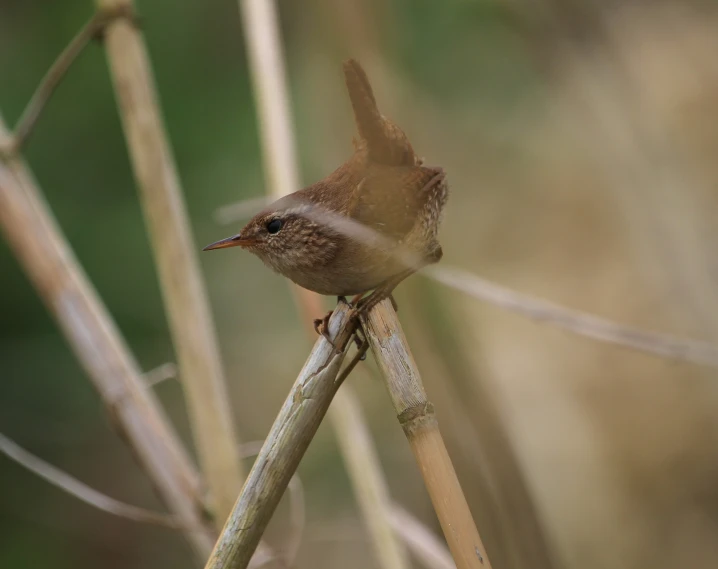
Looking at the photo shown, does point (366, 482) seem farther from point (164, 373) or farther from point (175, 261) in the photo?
point (175, 261)

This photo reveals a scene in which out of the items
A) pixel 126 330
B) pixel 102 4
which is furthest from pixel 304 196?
pixel 126 330

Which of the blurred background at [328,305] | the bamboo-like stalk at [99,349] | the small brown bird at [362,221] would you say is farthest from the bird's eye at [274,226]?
the blurred background at [328,305]

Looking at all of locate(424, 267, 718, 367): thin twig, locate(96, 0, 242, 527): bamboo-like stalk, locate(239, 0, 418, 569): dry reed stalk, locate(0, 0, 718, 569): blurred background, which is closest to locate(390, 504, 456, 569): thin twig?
locate(239, 0, 418, 569): dry reed stalk

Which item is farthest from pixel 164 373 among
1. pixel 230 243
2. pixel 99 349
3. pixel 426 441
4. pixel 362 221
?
pixel 426 441

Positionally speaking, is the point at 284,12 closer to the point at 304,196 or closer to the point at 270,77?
the point at 270,77

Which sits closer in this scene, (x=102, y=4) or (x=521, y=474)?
(x=521, y=474)

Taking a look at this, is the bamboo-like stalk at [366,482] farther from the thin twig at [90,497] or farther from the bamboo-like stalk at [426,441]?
the bamboo-like stalk at [426,441]
